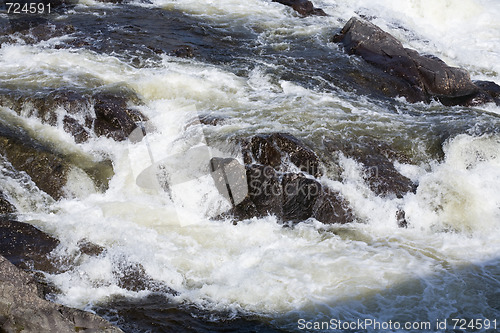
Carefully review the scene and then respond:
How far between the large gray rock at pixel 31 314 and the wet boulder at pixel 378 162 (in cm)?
400

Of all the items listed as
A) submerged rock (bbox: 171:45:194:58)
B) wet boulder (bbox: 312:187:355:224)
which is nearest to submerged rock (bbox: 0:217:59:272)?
wet boulder (bbox: 312:187:355:224)

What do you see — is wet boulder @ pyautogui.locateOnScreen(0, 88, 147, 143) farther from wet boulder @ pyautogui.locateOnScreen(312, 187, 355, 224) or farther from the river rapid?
wet boulder @ pyautogui.locateOnScreen(312, 187, 355, 224)

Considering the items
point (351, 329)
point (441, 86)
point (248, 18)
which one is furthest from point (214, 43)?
point (351, 329)

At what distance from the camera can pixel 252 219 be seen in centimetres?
599

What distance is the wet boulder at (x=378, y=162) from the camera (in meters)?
6.40

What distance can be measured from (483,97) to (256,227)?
5491 mm

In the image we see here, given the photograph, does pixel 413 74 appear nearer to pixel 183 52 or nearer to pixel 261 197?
pixel 183 52

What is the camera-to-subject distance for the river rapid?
4781 mm

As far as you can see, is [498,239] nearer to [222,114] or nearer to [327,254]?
[327,254]

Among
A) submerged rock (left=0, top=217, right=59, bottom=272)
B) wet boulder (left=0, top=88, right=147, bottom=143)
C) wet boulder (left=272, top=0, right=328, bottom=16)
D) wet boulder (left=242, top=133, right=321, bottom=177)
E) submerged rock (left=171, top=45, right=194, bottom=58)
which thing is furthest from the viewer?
wet boulder (left=272, top=0, right=328, bottom=16)

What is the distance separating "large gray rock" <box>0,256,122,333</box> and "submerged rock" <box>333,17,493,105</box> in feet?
22.3

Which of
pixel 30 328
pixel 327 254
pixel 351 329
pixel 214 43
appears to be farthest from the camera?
pixel 214 43

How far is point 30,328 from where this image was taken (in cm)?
327

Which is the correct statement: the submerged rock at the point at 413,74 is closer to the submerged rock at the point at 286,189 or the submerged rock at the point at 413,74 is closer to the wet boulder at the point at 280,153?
the wet boulder at the point at 280,153
